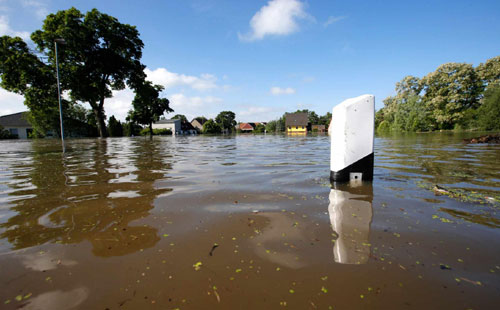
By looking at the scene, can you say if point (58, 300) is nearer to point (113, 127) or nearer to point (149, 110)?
point (113, 127)

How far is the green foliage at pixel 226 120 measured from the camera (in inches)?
3552

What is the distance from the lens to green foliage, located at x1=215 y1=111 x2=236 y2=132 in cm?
9022

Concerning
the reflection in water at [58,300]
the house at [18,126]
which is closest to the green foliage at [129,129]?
the house at [18,126]

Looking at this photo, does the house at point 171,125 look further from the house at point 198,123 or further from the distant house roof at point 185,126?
the house at point 198,123

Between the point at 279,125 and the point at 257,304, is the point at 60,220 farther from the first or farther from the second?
the point at 279,125

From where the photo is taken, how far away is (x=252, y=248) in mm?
1528

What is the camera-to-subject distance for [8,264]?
1359mm

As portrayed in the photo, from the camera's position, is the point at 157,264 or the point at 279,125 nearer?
the point at 157,264

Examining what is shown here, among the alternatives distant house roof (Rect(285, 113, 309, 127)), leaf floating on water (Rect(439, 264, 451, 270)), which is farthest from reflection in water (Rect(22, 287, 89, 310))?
distant house roof (Rect(285, 113, 309, 127))

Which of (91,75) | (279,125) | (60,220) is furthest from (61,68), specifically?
(279,125)

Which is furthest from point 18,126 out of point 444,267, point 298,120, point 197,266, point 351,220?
point 298,120

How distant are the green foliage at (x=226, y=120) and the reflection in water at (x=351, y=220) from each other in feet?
285

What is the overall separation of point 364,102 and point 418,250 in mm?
2116

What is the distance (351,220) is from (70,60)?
97.6ft
